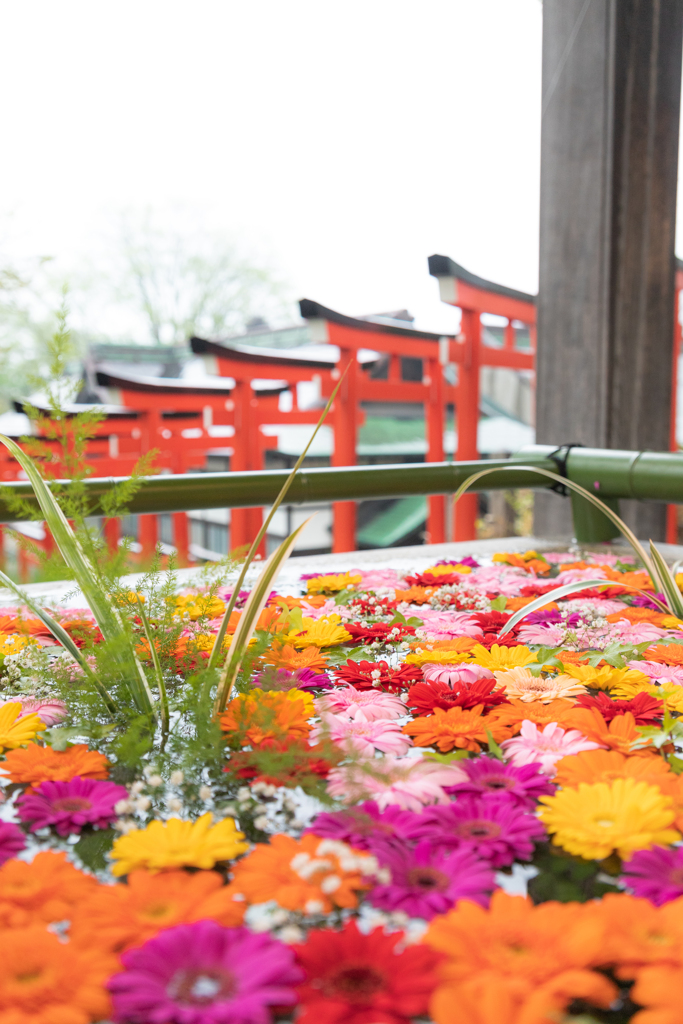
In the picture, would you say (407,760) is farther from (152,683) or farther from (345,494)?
(345,494)

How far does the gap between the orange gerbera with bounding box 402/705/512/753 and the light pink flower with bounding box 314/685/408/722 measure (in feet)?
0.10

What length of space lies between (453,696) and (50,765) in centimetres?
35

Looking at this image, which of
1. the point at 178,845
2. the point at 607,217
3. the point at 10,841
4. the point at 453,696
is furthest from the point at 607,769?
the point at 607,217

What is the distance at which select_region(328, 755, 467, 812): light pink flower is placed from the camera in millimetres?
531

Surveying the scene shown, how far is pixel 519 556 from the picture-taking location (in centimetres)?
153

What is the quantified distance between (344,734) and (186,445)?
5249 millimetres

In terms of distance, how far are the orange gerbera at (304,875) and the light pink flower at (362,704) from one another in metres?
0.21

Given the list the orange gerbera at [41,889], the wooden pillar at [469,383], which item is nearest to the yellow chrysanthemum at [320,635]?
the orange gerbera at [41,889]

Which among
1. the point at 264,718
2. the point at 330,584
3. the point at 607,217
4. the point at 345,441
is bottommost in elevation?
the point at 345,441

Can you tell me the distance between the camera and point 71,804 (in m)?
0.56

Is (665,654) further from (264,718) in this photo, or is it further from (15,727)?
(15,727)

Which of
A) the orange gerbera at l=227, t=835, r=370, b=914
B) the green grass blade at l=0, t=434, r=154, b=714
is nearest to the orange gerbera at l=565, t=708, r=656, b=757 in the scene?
the orange gerbera at l=227, t=835, r=370, b=914

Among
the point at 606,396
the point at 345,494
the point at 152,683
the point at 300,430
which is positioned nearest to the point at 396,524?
the point at 300,430

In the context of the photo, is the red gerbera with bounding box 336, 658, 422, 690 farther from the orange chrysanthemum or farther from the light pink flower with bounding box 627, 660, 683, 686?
the orange chrysanthemum
